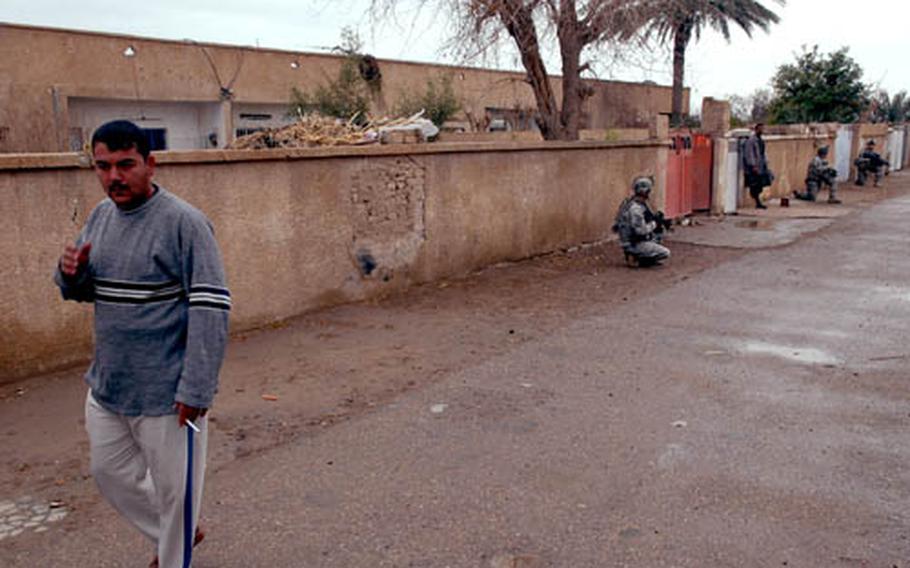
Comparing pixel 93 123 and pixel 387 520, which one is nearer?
pixel 387 520

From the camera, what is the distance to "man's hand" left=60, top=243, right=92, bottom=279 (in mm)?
2814

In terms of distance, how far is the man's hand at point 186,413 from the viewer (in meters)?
2.82

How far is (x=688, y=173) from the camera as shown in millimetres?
16094

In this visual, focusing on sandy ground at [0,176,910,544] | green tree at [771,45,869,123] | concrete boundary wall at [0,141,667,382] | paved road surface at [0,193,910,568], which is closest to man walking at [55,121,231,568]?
paved road surface at [0,193,910,568]

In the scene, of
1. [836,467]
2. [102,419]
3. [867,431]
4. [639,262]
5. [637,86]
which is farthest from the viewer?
[637,86]

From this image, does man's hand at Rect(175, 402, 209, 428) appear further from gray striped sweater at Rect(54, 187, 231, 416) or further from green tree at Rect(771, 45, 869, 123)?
green tree at Rect(771, 45, 869, 123)

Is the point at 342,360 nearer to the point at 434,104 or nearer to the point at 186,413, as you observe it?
the point at 186,413

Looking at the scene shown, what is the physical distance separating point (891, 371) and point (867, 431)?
1.57 metres

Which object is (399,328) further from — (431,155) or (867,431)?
(867,431)

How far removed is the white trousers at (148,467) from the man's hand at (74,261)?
1.65 ft

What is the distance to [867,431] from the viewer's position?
4957mm

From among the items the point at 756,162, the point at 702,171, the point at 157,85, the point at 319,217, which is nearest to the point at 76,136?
the point at 157,85

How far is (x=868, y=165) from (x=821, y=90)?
8.62m

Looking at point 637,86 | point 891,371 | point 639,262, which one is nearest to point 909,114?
point 637,86
